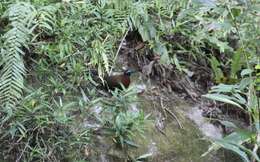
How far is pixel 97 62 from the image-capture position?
2.65 meters

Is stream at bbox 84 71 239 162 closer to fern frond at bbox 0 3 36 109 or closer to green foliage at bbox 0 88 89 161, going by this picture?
green foliage at bbox 0 88 89 161

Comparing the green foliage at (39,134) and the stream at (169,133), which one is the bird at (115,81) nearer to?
the stream at (169,133)

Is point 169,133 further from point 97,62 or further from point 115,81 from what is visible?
point 97,62

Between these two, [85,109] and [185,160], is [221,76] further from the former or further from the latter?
[85,109]

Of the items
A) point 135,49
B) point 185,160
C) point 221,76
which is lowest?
point 185,160

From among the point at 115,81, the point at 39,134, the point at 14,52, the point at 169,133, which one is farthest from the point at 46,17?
the point at 169,133

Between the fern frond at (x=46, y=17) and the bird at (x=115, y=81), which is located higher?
the fern frond at (x=46, y=17)

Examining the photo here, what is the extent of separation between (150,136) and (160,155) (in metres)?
0.13

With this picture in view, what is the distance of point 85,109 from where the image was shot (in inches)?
97.7

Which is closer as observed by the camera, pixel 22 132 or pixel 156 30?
pixel 22 132

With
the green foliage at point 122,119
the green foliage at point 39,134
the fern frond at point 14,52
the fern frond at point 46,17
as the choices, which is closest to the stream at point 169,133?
the green foliage at point 122,119

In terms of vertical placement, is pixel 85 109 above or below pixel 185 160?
above

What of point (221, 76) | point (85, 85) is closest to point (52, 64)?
point (85, 85)

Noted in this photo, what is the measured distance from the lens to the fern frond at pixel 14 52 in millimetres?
2305
